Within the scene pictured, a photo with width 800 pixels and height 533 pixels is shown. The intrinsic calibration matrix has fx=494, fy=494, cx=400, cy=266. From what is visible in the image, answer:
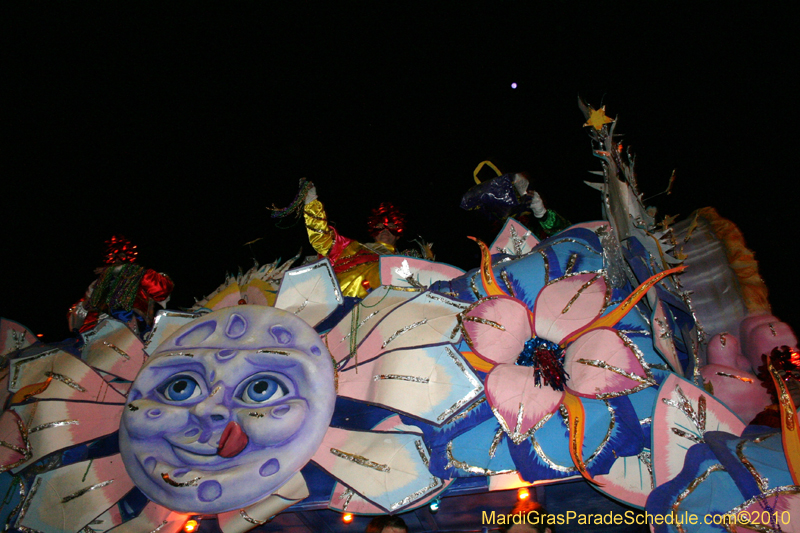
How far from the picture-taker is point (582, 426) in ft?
4.06

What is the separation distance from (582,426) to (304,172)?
7.09 feet

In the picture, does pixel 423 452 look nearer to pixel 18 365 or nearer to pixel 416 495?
pixel 416 495

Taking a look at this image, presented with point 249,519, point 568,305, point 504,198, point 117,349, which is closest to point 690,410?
point 568,305

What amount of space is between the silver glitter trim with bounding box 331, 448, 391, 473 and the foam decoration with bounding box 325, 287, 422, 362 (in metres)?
0.26

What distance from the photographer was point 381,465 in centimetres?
133

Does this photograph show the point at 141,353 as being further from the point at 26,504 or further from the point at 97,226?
the point at 97,226

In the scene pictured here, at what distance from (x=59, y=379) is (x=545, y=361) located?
1.52 m

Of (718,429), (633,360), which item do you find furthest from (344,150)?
(718,429)

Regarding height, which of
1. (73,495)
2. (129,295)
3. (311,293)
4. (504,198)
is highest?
(504,198)

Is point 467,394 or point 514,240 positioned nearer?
point 467,394

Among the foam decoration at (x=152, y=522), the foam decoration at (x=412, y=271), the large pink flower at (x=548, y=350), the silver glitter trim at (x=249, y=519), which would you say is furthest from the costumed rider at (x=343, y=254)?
the foam decoration at (x=152, y=522)

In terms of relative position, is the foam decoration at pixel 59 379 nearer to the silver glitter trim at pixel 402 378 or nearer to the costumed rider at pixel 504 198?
the silver glitter trim at pixel 402 378

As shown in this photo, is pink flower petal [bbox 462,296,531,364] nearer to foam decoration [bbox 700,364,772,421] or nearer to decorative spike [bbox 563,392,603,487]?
decorative spike [bbox 563,392,603,487]

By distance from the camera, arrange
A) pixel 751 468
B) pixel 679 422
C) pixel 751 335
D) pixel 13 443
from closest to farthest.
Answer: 1. pixel 751 468
2. pixel 679 422
3. pixel 13 443
4. pixel 751 335
